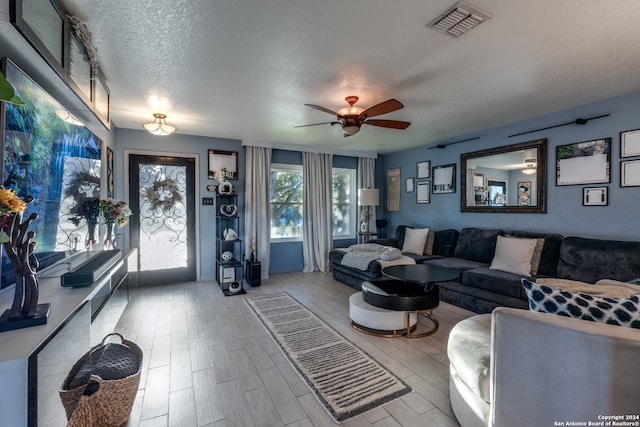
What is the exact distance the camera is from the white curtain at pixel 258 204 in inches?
199

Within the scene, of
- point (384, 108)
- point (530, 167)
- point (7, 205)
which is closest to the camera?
point (7, 205)

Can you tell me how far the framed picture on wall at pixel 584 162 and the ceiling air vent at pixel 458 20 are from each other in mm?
2586

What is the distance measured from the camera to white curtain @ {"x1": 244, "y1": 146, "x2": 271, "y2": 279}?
5.04 meters

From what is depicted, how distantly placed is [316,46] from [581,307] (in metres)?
2.18

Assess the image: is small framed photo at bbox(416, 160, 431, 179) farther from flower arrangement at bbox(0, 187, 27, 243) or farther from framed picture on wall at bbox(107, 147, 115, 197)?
flower arrangement at bbox(0, 187, 27, 243)

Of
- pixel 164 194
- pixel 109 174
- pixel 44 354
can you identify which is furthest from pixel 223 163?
pixel 44 354

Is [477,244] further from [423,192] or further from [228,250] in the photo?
[228,250]

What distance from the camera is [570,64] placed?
93.5 inches

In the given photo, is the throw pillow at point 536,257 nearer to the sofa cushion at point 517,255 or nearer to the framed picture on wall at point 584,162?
the sofa cushion at point 517,255

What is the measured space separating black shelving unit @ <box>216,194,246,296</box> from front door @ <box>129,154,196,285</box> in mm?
428

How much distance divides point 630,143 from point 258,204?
4.88m

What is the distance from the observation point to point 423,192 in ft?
18.0

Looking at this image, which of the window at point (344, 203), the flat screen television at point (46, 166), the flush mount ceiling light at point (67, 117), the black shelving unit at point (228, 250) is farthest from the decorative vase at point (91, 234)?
the window at point (344, 203)

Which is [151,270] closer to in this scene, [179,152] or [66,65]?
[179,152]
